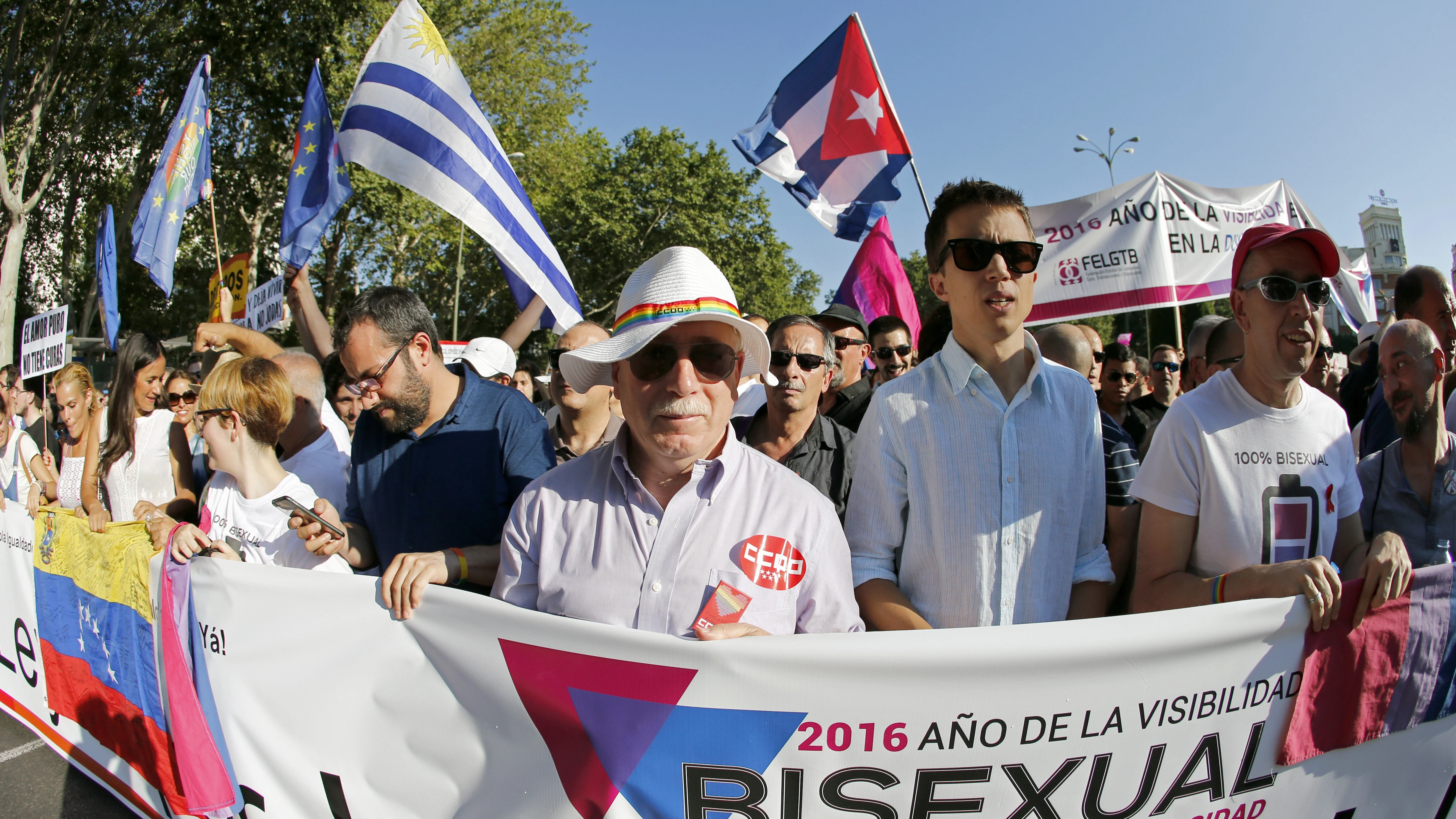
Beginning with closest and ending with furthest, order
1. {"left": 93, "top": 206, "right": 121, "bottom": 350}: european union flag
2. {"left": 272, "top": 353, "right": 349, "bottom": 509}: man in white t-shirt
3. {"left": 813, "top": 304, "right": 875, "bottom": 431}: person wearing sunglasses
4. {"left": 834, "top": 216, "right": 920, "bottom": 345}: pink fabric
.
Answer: {"left": 272, "top": 353, "right": 349, "bottom": 509}: man in white t-shirt
{"left": 813, "top": 304, "right": 875, "bottom": 431}: person wearing sunglasses
{"left": 834, "top": 216, "right": 920, "bottom": 345}: pink fabric
{"left": 93, "top": 206, "right": 121, "bottom": 350}: european union flag

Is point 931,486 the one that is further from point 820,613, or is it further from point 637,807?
point 637,807

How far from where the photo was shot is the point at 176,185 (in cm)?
661

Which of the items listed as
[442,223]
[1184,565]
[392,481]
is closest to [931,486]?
[1184,565]

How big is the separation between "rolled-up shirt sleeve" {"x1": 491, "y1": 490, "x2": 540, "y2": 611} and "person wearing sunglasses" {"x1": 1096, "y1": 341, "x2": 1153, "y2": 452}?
3653mm

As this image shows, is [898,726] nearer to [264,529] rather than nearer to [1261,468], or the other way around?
[1261,468]

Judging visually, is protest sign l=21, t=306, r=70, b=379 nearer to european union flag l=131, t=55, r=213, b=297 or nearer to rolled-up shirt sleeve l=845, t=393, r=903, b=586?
european union flag l=131, t=55, r=213, b=297

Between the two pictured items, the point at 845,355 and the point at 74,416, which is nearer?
the point at 845,355

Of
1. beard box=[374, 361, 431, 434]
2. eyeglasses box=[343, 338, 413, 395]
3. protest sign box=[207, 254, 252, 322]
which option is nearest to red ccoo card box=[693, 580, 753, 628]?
beard box=[374, 361, 431, 434]

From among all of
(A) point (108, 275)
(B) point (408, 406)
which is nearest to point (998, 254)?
(B) point (408, 406)

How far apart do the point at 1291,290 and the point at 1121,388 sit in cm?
282

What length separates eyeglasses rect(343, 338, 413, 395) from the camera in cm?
271

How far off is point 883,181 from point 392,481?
4220 mm

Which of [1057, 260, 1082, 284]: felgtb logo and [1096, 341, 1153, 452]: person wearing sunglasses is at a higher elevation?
[1057, 260, 1082, 284]: felgtb logo

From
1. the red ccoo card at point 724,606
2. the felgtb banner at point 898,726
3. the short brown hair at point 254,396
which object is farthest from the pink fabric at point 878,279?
the red ccoo card at point 724,606
